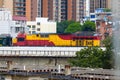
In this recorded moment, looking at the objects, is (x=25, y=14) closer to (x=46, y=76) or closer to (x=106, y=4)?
(x=106, y=4)

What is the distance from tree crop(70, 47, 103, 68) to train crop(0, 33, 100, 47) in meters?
12.6

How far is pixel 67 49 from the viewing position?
98.7 feet

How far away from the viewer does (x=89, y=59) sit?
23.9 m

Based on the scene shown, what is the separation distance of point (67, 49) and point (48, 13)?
56401mm

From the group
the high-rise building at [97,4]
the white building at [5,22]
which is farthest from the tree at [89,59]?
the high-rise building at [97,4]

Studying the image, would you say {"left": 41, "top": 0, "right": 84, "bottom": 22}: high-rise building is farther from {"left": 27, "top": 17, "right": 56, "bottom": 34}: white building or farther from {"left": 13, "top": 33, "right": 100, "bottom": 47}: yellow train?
{"left": 13, "top": 33, "right": 100, "bottom": 47}: yellow train

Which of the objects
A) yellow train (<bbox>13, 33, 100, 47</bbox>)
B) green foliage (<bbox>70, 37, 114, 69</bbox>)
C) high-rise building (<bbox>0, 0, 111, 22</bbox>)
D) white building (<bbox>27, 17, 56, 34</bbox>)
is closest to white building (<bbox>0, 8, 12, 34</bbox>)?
white building (<bbox>27, 17, 56, 34</bbox>)

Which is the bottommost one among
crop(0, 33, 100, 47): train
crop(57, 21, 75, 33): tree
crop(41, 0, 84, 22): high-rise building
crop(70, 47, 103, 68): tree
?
crop(57, 21, 75, 33): tree

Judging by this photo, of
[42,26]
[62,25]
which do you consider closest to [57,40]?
[42,26]

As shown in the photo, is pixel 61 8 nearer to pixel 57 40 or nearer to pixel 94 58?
pixel 57 40

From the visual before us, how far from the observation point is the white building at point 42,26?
215 feet

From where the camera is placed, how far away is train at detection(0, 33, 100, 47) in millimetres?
38844

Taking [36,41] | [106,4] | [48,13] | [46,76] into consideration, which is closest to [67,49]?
[36,41]

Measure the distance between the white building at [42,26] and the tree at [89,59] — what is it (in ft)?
129
